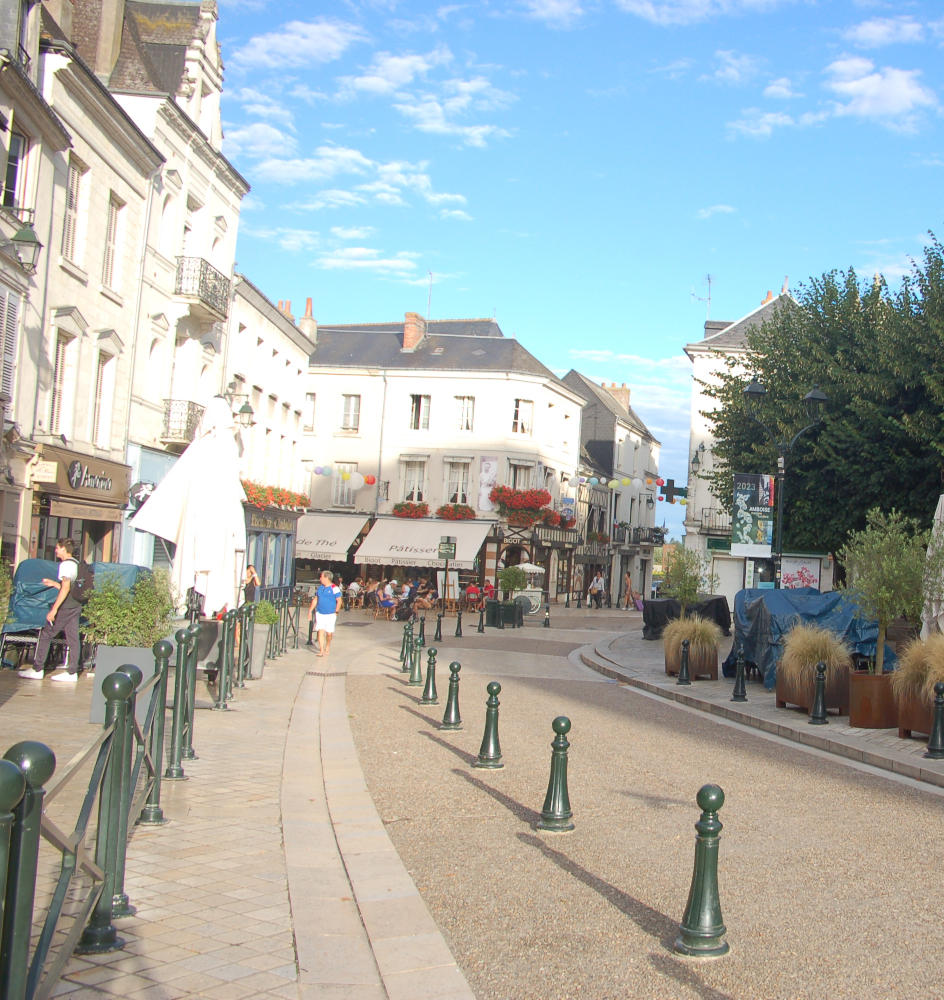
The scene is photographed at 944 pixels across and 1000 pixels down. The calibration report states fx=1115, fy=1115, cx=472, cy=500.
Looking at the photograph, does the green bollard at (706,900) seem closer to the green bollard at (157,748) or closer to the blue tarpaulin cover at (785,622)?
the green bollard at (157,748)

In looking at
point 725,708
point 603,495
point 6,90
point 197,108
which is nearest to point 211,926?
point 725,708

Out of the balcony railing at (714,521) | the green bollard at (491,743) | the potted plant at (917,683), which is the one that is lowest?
the green bollard at (491,743)

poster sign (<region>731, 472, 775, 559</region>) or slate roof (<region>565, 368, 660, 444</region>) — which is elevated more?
slate roof (<region>565, 368, 660, 444</region>)

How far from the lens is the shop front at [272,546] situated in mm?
36875

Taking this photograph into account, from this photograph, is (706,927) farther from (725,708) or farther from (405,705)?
(725,708)

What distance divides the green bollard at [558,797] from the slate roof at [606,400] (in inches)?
→ 2358

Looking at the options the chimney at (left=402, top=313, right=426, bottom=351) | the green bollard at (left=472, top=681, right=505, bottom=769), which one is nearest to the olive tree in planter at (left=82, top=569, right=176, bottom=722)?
the green bollard at (left=472, top=681, right=505, bottom=769)

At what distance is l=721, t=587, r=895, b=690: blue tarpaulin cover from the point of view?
1681cm

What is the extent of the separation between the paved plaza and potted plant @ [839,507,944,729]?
584 mm

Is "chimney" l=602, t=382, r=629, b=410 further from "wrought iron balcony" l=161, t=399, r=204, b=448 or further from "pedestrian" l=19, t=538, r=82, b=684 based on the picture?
"pedestrian" l=19, t=538, r=82, b=684

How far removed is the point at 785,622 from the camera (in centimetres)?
1727

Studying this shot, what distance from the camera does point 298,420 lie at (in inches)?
1671

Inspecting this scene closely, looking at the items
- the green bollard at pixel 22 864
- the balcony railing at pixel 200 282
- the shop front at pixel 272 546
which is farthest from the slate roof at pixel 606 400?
the green bollard at pixel 22 864

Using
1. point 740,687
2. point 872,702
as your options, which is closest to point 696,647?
point 740,687
